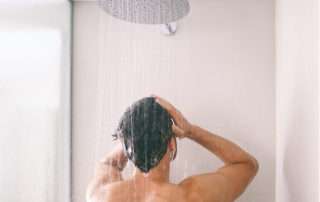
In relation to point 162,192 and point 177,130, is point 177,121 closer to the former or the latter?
point 177,130

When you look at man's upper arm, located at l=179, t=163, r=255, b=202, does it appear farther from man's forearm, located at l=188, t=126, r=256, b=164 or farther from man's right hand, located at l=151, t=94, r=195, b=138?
man's right hand, located at l=151, t=94, r=195, b=138

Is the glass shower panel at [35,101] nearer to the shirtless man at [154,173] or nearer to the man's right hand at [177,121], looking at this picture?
the shirtless man at [154,173]

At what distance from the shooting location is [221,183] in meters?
1.38

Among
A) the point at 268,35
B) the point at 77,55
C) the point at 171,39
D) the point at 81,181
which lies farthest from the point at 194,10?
the point at 81,181

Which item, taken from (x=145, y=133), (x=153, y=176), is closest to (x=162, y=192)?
(x=153, y=176)

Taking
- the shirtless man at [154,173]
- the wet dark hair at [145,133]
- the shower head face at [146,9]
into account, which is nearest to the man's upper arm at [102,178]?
the shirtless man at [154,173]

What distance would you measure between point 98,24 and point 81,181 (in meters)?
0.64

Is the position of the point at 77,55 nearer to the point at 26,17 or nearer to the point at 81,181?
the point at 26,17

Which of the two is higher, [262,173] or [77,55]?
[77,55]

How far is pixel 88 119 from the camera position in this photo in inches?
71.4

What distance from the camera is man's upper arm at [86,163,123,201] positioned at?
1376 mm

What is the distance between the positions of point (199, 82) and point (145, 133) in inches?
19.8

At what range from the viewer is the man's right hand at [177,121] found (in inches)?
55.0

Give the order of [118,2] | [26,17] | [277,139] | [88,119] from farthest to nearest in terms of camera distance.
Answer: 1. [88,119]
2. [277,139]
3. [26,17]
4. [118,2]
